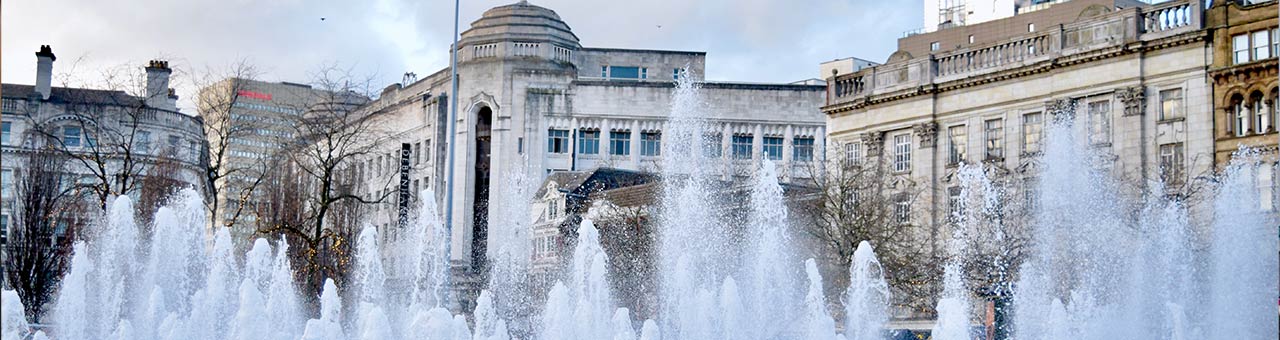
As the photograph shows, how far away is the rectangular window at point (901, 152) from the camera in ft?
157

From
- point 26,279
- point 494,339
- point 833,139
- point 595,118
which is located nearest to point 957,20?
point 595,118

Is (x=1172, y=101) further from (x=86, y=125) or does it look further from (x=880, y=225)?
(x=86, y=125)

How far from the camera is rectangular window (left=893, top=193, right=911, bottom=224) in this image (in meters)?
45.0

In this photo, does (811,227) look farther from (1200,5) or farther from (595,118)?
(595,118)

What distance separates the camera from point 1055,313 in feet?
80.7

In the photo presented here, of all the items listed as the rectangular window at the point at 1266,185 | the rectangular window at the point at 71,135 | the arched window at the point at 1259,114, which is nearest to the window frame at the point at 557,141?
the rectangular window at the point at 71,135

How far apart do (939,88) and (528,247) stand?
72.4ft

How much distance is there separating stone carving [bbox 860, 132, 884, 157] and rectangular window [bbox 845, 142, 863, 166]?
43 centimetres

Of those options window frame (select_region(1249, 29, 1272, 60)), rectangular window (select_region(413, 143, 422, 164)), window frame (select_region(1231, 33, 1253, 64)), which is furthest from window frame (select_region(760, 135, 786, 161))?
window frame (select_region(1249, 29, 1272, 60))

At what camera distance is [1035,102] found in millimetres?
43531

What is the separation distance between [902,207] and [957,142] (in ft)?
8.67

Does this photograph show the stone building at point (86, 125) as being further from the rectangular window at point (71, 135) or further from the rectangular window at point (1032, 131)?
the rectangular window at point (1032, 131)

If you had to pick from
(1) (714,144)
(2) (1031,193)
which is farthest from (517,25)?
(2) (1031,193)

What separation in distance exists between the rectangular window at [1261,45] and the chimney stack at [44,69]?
162 feet
